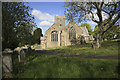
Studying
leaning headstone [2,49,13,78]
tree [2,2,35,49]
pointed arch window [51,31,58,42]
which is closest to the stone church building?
pointed arch window [51,31,58,42]

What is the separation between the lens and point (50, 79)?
5012 millimetres

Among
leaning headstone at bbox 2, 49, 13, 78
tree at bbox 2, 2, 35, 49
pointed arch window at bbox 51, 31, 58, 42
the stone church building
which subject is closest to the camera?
leaning headstone at bbox 2, 49, 13, 78

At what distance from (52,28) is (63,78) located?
2980 centimetres

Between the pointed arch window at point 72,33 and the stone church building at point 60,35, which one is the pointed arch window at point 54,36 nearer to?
the stone church building at point 60,35

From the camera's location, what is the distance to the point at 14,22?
771 centimetres

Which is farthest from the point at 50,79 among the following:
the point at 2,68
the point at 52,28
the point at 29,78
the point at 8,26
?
the point at 52,28

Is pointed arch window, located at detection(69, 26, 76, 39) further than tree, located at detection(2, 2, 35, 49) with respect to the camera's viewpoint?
Yes

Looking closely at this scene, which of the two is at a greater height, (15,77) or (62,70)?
(62,70)

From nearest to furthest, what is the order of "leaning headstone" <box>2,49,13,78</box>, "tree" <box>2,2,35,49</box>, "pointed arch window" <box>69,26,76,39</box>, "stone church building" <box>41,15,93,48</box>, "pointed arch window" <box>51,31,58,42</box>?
"leaning headstone" <box>2,49,13,78</box>, "tree" <box>2,2,35,49</box>, "stone church building" <box>41,15,93,48</box>, "pointed arch window" <box>51,31,58,42</box>, "pointed arch window" <box>69,26,76,39</box>

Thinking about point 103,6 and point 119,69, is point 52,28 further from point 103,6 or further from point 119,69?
point 119,69

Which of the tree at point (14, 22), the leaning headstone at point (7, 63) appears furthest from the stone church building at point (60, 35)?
the leaning headstone at point (7, 63)

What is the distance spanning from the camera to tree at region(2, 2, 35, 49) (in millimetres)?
6422

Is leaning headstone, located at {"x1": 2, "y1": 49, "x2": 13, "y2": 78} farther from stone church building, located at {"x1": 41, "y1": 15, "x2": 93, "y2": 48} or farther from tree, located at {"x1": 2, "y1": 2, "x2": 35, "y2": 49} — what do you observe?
stone church building, located at {"x1": 41, "y1": 15, "x2": 93, "y2": 48}

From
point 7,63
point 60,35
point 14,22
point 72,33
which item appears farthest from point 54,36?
point 7,63
